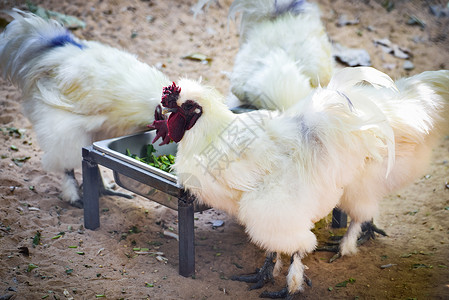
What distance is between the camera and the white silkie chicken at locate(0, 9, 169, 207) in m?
4.01

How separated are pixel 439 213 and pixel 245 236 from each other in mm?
1737

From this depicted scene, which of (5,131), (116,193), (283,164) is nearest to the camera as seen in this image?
(283,164)

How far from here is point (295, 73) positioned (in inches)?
167

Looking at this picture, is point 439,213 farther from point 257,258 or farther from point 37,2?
point 37,2

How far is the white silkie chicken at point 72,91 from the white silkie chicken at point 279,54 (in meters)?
0.86

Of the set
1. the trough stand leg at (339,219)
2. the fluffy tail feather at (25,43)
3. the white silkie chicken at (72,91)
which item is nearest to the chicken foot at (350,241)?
the trough stand leg at (339,219)

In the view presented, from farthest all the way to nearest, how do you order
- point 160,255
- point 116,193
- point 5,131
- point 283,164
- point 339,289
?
point 5,131 < point 116,193 < point 160,255 < point 339,289 < point 283,164

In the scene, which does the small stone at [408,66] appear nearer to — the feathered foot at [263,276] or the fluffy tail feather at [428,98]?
A: the fluffy tail feather at [428,98]

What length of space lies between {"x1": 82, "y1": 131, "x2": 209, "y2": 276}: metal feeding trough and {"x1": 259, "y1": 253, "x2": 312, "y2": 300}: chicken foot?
0.61 meters

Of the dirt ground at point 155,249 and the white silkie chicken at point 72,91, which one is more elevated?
the white silkie chicken at point 72,91

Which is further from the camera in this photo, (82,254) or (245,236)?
(245,236)

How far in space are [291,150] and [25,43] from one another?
8.92 feet

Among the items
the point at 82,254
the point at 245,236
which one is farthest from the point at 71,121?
the point at 245,236

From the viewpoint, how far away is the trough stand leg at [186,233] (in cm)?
330
